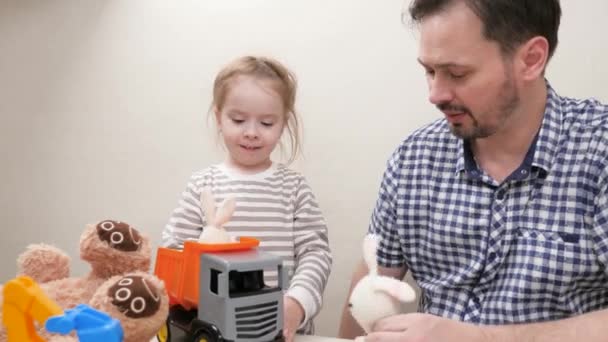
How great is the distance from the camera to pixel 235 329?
69cm

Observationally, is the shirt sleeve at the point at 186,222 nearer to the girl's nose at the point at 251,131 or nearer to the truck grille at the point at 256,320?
the girl's nose at the point at 251,131

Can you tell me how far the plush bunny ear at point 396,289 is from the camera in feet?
2.33

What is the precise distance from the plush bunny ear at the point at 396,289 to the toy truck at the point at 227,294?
120mm

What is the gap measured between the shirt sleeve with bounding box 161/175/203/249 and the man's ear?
1.90ft

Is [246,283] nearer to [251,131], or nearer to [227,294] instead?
[227,294]

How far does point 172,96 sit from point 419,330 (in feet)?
2.82

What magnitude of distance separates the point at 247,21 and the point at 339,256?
55cm

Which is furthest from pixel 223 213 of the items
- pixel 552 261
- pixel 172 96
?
pixel 172 96

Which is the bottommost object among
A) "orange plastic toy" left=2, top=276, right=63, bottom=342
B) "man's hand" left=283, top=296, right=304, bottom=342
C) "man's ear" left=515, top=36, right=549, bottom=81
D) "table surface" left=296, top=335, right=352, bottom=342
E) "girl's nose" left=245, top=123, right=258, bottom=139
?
"table surface" left=296, top=335, right=352, bottom=342

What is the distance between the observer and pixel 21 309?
55 cm

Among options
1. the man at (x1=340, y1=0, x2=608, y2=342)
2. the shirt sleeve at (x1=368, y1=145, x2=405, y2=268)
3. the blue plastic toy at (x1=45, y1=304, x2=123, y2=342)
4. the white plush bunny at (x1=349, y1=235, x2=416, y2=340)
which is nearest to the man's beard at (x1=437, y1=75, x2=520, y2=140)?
the man at (x1=340, y1=0, x2=608, y2=342)

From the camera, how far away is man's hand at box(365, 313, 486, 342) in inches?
28.9

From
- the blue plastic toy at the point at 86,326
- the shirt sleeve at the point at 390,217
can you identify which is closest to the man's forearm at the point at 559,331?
the shirt sleeve at the point at 390,217

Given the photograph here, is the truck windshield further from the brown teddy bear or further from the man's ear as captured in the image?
the man's ear
